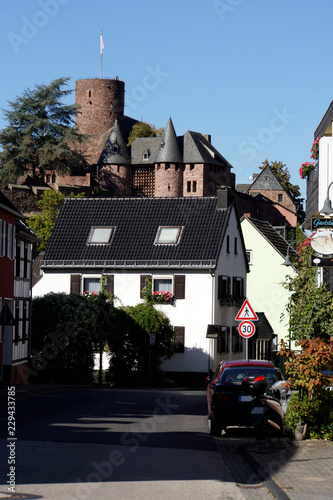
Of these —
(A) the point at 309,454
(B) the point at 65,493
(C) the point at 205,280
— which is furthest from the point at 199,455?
(C) the point at 205,280

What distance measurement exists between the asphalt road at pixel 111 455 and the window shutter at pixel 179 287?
2174 centimetres

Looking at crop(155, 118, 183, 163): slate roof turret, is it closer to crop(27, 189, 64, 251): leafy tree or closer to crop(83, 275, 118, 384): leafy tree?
crop(27, 189, 64, 251): leafy tree

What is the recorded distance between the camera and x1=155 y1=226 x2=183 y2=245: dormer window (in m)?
44.8

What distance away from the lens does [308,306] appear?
24156 mm

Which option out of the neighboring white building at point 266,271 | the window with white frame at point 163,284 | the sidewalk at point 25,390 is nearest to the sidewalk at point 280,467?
the sidewalk at point 25,390

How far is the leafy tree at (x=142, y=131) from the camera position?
125719 millimetres

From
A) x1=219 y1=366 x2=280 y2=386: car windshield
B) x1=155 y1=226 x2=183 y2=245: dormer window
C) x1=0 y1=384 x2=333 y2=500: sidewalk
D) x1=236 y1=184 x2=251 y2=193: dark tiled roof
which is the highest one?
x1=236 y1=184 x2=251 y2=193: dark tiled roof

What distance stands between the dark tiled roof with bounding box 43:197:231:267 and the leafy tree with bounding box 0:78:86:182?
4074 cm

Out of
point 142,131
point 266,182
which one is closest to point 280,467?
point 142,131

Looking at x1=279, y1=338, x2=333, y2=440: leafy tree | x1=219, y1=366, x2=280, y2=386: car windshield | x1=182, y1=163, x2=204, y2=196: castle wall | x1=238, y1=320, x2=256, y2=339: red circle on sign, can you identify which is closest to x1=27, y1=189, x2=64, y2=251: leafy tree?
x1=182, y1=163, x2=204, y2=196: castle wall

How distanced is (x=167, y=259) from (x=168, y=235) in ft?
6.32

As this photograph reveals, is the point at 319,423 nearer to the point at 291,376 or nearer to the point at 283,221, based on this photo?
the point at 291,376

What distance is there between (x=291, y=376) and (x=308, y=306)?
9.28 m

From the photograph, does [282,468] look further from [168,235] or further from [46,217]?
[46,217]
